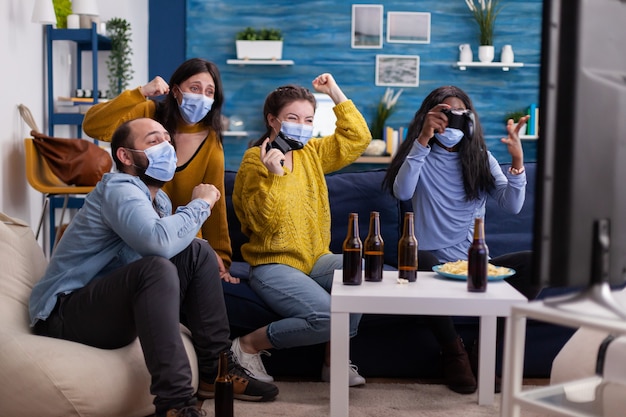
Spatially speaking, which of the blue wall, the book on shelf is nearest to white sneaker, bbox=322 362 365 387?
the book on shelf

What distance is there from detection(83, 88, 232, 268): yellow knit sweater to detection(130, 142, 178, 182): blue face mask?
1.30 ft

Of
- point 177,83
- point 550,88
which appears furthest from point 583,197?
point 177,83

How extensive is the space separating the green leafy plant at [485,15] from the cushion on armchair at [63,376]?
15.5 ft

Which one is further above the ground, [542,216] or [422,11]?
[422,11]

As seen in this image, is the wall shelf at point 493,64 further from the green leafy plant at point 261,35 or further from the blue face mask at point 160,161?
the blue face mask at point 160,161

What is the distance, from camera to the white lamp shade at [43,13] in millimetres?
4340

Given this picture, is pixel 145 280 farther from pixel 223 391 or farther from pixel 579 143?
pixel 579 143

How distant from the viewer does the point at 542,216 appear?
3.88 feet

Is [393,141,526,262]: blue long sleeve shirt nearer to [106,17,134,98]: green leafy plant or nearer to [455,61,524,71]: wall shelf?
[106,17,134,98]: green leafy plant

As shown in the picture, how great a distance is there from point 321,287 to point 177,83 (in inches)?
35.8

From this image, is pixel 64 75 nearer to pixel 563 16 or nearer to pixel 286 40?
pixel 286 40

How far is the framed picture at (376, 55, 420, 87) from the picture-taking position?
6.45 metres

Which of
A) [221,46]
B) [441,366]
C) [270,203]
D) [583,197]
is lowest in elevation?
[441,366]

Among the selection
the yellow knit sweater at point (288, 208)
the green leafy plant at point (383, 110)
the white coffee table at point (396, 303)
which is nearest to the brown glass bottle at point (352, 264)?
the white coffee table at point (396, 303)
